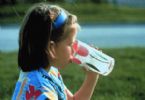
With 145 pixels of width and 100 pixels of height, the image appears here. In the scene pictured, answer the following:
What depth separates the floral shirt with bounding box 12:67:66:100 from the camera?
2.44m

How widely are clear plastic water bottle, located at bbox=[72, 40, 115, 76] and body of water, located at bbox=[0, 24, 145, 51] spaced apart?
939 centimetres

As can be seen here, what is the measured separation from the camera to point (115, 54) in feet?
29.3

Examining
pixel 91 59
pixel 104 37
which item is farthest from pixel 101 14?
pixel 91 59

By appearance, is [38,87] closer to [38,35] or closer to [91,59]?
[38,35]

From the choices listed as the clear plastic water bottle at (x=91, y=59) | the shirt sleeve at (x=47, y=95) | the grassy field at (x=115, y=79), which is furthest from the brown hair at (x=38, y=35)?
the grassy field at (x=115, y=79)

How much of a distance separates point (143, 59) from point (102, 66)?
17.8ft

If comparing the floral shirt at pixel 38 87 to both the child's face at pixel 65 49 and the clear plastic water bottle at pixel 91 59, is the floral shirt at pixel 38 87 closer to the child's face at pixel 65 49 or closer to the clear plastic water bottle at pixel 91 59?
the child's face at pixel 65 49

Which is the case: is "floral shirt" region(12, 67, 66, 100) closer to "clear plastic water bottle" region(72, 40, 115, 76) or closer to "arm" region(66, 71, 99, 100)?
"clear plastic water bottle" region(72, 40, 115, 76)

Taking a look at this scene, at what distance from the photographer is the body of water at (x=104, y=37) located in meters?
14.3

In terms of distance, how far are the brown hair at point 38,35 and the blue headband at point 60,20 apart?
10 mm

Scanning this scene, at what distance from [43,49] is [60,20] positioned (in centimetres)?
15

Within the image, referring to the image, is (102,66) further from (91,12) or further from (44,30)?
(91,12)

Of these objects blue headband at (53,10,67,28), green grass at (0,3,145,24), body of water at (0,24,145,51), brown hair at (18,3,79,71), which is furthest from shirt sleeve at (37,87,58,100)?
green grass at (0,3,145,24)

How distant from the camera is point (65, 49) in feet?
8.27
